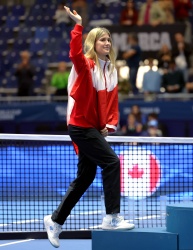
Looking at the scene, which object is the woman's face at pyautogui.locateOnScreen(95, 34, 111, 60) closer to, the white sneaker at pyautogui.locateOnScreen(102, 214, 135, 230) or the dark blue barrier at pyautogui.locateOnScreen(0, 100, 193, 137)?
the white sneaker at pyautogui.locateOnScreen(102, 214, 135, 230)

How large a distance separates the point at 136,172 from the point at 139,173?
0.15 ft

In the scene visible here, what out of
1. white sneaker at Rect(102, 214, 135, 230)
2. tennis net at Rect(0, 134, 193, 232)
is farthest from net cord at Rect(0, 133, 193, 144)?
white sneaker at Rect(102, 214, 135, 230)

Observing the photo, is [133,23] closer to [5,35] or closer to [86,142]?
[5,35]

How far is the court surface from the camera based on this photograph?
990 centimetres

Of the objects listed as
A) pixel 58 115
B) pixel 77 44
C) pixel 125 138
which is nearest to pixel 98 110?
pixel 77 44

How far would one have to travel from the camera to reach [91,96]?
8320mm

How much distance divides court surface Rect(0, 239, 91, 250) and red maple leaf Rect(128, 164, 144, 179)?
193 cm

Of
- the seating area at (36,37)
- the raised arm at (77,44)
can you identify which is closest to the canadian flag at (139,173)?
the raised arm at (77,44)

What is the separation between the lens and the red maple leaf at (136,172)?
12.2m

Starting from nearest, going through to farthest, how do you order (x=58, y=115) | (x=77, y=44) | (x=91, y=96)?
(x=77, y=44) → (x=91, y=96) → (x=58, y=115)

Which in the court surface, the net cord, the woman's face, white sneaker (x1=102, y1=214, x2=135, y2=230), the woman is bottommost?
the court surface

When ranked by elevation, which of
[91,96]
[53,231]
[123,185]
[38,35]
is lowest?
[123,185]

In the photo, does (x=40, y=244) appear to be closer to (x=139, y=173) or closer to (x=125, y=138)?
(x=125, y=138)

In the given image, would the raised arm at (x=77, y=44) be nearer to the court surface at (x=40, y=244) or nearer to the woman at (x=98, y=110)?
the woman at (x=98, y=110)
